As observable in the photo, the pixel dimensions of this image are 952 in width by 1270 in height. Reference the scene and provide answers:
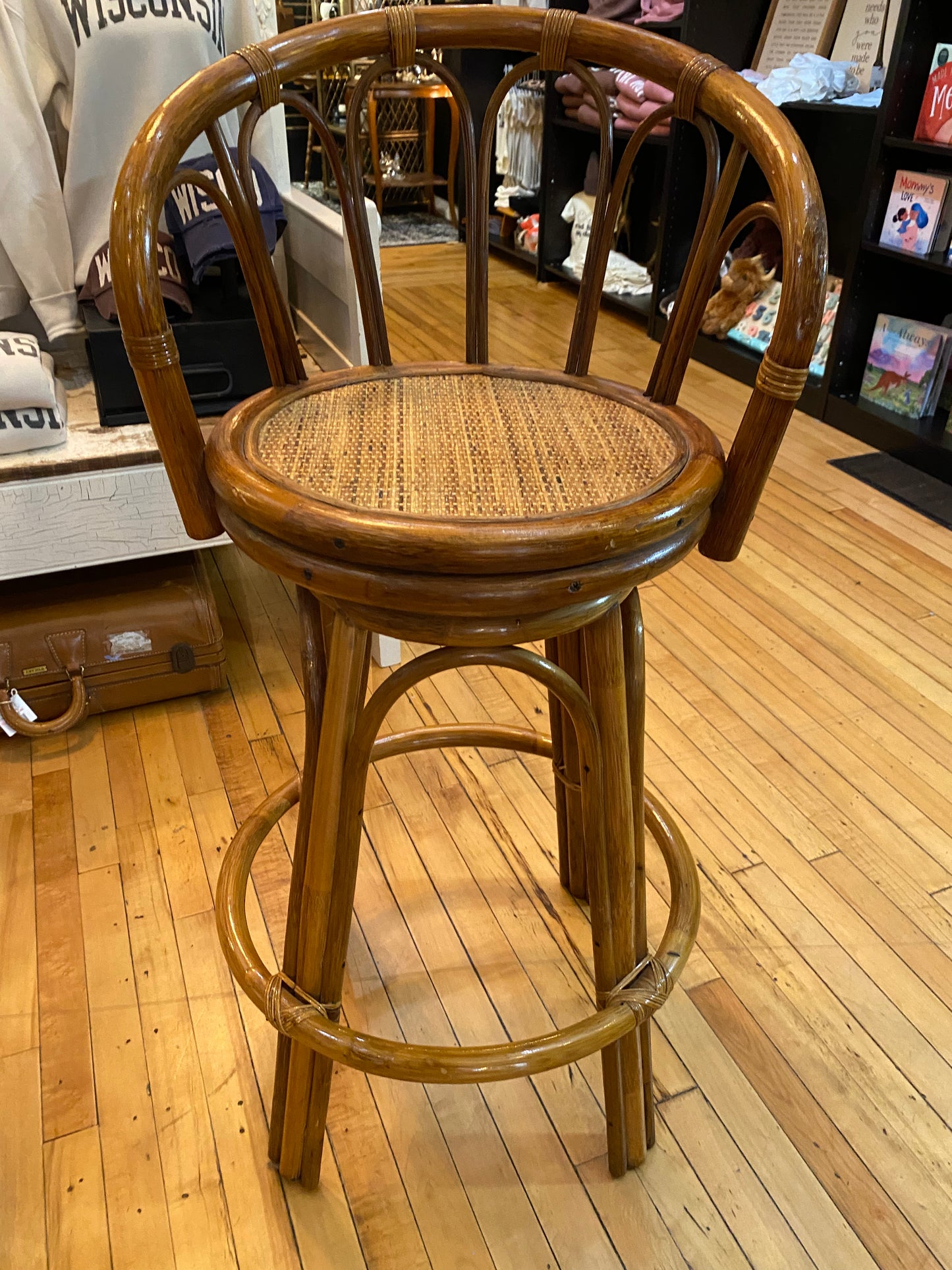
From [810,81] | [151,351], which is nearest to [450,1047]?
[151,351]

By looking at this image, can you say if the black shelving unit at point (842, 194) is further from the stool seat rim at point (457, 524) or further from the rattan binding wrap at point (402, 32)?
the stool seat rim at point (457, 524)

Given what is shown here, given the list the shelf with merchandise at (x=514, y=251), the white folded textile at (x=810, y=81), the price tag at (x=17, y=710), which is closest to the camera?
the price tag at (x=17, y=710)

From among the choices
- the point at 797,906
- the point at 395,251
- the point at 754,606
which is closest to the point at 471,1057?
the point at 797,906

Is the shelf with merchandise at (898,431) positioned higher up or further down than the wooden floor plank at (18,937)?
higher up

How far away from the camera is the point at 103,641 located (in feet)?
4.83

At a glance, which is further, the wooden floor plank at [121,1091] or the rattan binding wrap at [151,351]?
the wooden floor plank at [121,1091]

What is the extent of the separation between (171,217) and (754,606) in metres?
1.23

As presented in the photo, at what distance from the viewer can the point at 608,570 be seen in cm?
64

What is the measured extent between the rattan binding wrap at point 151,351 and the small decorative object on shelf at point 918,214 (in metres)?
2.15

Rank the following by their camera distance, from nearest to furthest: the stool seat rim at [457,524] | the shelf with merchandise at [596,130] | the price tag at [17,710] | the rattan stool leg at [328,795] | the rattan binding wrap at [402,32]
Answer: the stool seat rim at [457,524] → the rattan stool leg at [328,795] → the rattan binding wrap at [402,32] → the price tag at [17,710] → the shelf with merchandise at [596,130]

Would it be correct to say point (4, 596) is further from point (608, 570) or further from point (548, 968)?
point (608, 570)

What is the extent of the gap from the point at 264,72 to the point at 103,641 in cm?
92

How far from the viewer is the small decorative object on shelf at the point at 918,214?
2258mm

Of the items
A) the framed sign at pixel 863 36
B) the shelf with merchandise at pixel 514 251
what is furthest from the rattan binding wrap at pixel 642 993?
the shelf with merchandise at pixel 514 251
